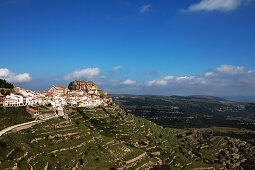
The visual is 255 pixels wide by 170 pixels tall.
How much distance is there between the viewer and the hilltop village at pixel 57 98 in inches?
3334

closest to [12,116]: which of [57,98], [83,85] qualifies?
[57,98]

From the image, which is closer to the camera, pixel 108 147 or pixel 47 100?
pixel 108 147

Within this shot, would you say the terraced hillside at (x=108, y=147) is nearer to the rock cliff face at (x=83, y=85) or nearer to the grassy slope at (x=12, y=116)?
the grassy slope at (x=12, y=116)

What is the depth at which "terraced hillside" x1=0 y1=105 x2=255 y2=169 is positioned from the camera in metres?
51.2

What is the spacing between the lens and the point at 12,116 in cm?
6675

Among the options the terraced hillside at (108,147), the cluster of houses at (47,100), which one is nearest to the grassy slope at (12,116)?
the terraced hillside at (108,147)

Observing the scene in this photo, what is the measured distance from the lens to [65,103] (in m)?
111

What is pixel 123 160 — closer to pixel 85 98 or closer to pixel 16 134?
pixel 16 134

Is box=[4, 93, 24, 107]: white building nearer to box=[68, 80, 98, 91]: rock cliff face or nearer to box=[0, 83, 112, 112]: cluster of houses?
box=[0, 83, 112, 112]: cluster of houses

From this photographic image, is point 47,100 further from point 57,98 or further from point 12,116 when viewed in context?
point 12,116

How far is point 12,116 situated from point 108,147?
114 ft

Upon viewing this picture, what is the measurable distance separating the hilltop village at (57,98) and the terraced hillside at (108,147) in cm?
1041

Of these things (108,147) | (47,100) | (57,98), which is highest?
(57,98)

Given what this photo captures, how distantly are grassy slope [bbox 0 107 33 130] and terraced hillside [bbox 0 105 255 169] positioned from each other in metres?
6.36
